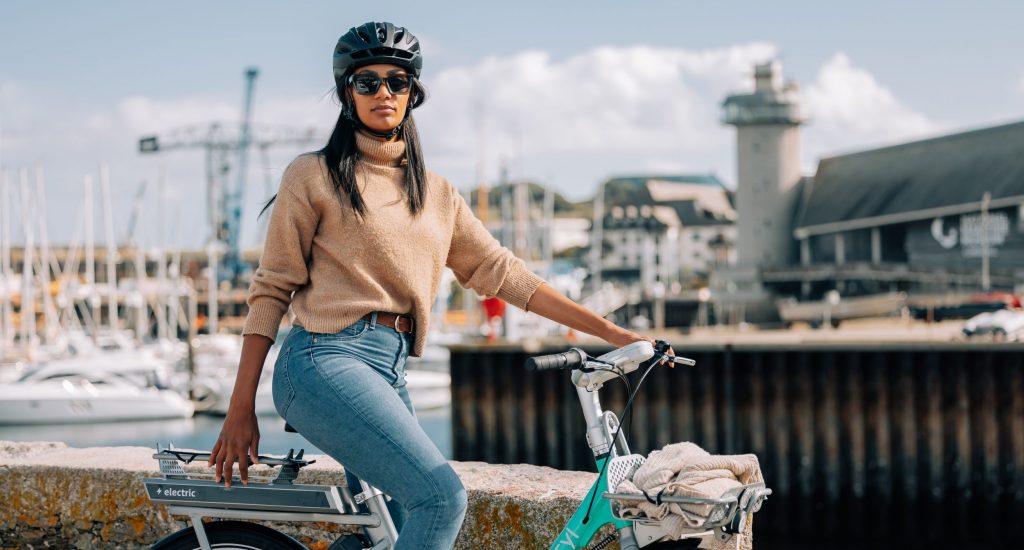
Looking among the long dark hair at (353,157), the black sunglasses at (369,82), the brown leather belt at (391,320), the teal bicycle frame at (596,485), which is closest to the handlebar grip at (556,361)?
the teal bicycle frame at (596,485)

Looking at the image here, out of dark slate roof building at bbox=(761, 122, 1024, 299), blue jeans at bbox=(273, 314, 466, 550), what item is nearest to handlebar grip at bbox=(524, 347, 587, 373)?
blue jeans at bbox=(273, 314, 466, 550)

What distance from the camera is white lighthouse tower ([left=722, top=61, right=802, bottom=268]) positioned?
231 ft

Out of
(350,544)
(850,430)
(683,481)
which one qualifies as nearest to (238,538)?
(350,544)

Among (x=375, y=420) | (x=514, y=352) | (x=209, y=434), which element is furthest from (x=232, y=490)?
(x=209, y=434)

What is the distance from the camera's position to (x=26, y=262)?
5222 cm

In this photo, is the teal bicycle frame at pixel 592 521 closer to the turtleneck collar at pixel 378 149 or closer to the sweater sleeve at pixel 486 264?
the sweater sleeve at pixel 486 264

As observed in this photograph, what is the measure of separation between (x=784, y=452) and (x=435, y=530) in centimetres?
1738

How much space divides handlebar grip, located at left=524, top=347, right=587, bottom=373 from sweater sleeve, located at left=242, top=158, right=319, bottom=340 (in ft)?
2.41

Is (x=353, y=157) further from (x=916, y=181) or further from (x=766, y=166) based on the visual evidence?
(x=766, y=166)

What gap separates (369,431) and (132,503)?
Answer: 2.40 m

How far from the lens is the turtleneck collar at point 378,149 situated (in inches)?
124

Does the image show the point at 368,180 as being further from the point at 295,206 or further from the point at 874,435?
the point at 874,435

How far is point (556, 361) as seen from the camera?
8.73 feet

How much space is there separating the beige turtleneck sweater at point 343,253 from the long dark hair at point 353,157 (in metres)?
0.02
